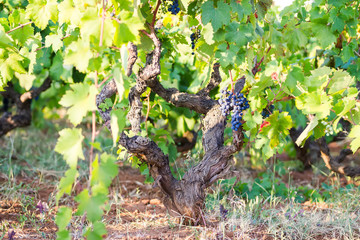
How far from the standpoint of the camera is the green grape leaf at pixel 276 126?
2.18 metres

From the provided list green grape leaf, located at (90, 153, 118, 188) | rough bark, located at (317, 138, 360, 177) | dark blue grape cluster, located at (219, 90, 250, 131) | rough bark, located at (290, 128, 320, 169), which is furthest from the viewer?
rough bark, located at (290, 128, 320, 169)

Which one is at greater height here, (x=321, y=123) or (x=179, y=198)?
(x=321, y=123)

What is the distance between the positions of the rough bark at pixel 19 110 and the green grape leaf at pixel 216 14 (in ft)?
8.64

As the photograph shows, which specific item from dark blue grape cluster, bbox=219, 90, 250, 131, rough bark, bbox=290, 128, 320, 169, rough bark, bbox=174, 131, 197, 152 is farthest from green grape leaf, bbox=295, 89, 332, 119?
rough bark, bbox=290, 128, 320, 169

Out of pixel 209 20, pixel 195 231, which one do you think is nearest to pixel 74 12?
pixel 209 20

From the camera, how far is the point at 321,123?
92.2 inches

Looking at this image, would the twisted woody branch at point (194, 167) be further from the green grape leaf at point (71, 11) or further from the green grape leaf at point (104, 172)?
the green grape leaf at point (104, 172)

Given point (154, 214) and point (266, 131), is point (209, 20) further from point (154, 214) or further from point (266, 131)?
point (154, 214)

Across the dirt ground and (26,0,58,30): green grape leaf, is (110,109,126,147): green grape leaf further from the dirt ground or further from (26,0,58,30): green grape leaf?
(26,0,58,30): green grape leaf

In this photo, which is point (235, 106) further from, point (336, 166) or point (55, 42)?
point (336, 166)

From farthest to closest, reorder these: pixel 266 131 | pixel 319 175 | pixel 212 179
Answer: pixel 319 175, pixel 212 179, pixel 266 131

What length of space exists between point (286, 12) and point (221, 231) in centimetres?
173

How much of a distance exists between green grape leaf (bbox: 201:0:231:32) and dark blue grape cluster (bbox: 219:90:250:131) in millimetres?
443

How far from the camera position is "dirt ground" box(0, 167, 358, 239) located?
92.4 inches
